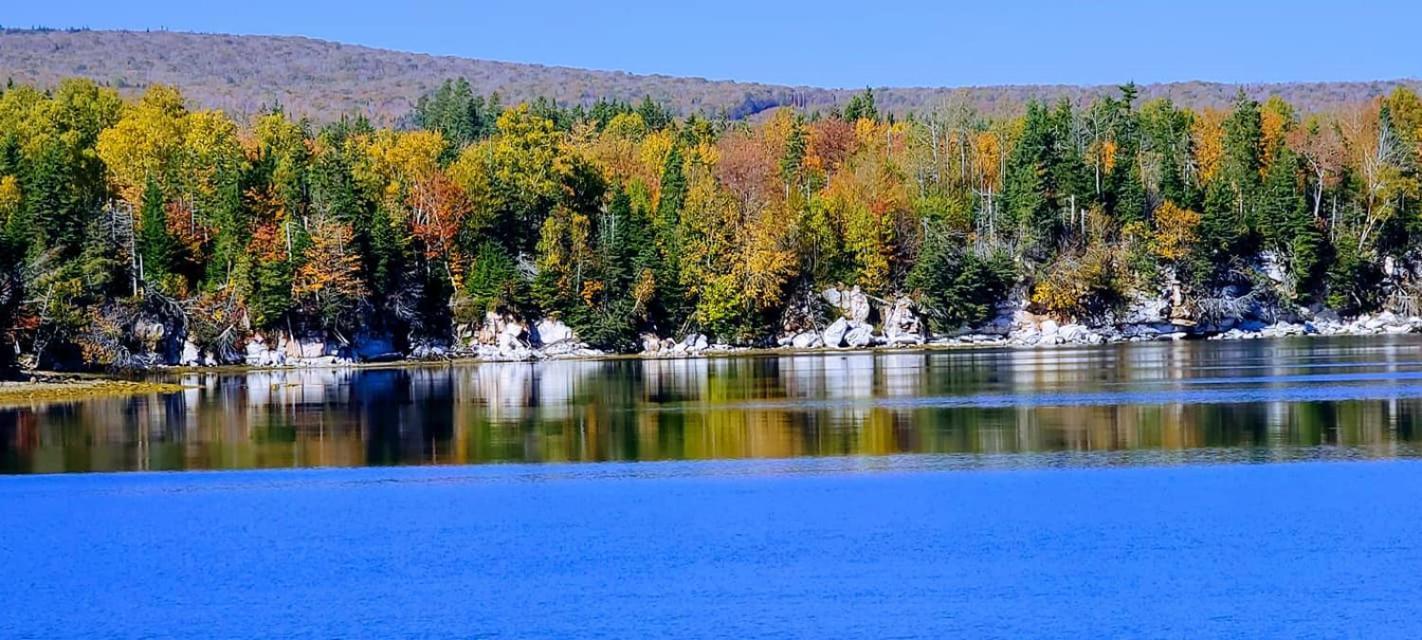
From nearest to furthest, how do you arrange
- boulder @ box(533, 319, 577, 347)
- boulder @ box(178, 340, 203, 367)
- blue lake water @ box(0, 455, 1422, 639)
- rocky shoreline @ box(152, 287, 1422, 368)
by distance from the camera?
blue lake water @ box(0, 455, 1422, 639), boulder @ box(178, 340, 203, 367), rocky shoreline @ box(152, 287, 1422, 368), boulder @ box(533, 319, 577, 347)

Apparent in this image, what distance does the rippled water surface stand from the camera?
44.6m

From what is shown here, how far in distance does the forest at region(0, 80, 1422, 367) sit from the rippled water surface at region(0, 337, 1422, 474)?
1503cm

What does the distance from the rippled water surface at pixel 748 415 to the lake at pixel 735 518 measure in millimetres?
286

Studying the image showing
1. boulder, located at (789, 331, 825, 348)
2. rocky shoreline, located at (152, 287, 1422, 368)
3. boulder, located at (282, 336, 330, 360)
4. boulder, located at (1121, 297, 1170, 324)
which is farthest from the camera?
boulder, located at (1121, 297, 1170, 324)

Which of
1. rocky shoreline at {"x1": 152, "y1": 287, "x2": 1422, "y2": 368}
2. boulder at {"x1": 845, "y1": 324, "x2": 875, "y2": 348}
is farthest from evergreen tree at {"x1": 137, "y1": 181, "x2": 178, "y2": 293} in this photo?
boulder at {"x1": 845, "y1": 324, "x2": 875, "y2": 348}

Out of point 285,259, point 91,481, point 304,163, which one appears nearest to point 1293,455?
point 91,481

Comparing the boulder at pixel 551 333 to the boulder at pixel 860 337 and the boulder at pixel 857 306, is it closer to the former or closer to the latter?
the boulder at pixel 860 337

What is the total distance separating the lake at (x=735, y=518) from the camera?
→ 80.7 ft

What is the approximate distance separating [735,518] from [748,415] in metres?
22.6

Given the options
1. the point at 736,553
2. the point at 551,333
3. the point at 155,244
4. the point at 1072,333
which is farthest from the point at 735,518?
the point at 1072,333

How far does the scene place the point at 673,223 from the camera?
366ft

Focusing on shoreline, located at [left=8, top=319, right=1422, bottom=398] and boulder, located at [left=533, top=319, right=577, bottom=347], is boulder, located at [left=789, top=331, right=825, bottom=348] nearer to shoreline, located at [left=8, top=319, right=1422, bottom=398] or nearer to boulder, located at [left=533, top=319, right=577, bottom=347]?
shoreline, located at [left=8, top=319, right=1422, bottom=398]

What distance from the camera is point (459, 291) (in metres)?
107

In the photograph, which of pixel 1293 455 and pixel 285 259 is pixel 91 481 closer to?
pixel 1293 455
